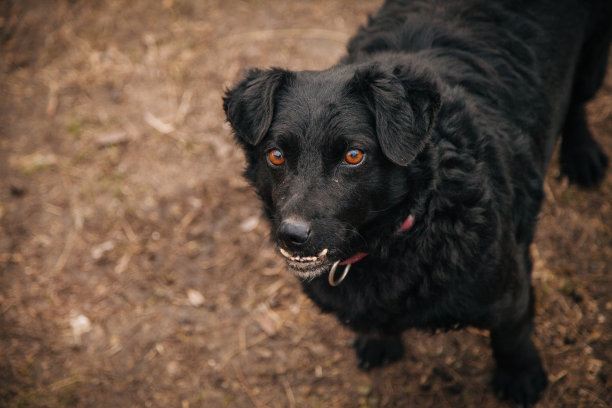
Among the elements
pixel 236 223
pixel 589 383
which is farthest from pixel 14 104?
pixel 589 383

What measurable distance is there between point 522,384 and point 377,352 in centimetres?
103

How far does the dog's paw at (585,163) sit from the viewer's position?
4.24 metres

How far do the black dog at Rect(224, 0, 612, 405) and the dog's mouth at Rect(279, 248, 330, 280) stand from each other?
0.5 inches

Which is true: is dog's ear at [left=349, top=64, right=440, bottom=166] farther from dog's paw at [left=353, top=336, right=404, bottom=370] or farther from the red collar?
dog's paw at [left=353, top=336, right=404, bottom=370]

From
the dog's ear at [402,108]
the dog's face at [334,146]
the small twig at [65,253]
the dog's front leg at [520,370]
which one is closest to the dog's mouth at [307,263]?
the dog's face at [334,146]

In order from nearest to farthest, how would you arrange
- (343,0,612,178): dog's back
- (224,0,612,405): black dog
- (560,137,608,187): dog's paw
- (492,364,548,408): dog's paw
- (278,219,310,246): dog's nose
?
(278,219,310,246): dog's nose
(224,0,612,405): black dog
(343,0,612,178): dog's back
(492,364,548,408): dog's paw
(560,137,608,187): dog's paw

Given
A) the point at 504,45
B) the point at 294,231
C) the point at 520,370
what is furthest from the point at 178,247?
the point at 504,45

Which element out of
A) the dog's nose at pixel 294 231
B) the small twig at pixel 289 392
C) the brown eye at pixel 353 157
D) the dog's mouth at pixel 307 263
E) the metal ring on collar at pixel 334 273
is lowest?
the small twig at pixel 289 392

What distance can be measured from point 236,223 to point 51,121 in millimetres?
2653

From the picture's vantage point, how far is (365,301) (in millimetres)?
2707

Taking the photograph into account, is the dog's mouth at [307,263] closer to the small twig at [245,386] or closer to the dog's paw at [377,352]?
the dog's paw at [377,352]

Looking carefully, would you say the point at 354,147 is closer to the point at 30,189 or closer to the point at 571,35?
the point at 571,35

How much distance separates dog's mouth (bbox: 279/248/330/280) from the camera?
94.6 inches

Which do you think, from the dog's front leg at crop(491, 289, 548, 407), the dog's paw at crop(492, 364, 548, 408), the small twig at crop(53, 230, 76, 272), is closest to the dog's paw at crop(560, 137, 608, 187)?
the dog's front leg at crop(491, 289, 548, 407)
